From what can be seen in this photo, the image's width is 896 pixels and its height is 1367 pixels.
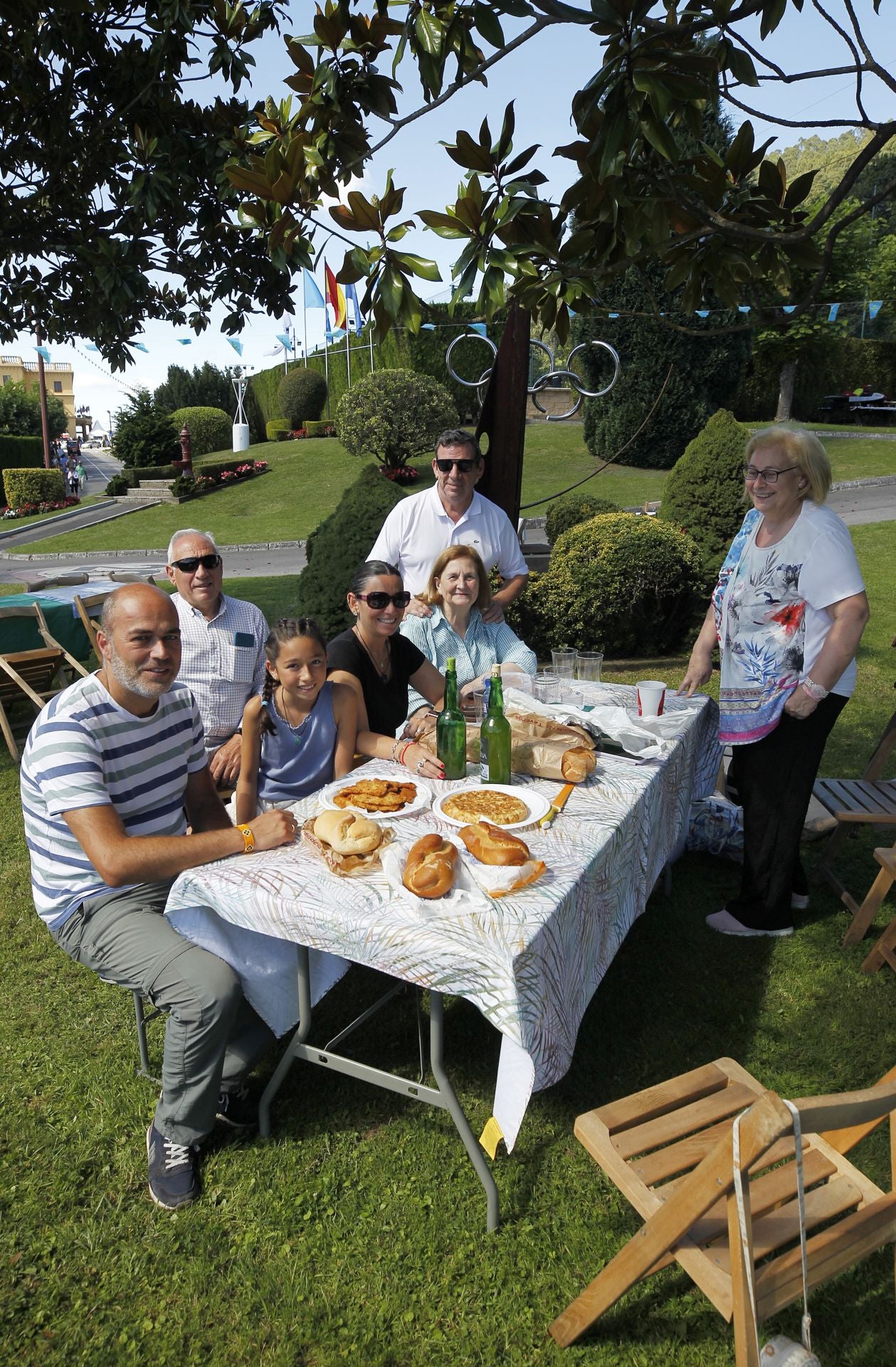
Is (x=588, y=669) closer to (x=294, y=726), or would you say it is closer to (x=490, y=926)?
(x=294, y=726)

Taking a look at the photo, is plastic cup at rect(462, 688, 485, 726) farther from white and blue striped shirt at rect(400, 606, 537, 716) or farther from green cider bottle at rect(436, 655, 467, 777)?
white and blue striped shirt at rect(400, 606, 537, 716)

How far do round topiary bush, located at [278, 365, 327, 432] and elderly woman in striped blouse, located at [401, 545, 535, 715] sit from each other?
3167cm

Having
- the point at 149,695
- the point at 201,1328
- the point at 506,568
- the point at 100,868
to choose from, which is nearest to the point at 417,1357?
the point at 201,1328

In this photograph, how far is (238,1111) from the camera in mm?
2709

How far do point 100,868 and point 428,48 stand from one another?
2185 millimetres

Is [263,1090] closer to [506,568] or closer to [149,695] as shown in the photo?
[149,695]

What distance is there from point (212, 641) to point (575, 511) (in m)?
6.22

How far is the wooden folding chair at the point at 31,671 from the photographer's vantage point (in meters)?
5.95

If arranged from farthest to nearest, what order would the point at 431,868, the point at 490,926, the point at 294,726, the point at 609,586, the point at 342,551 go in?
the point at 609,586 → the point at 342,551 → the point at 294,726 → the point at 431,868 → the point at 490,926

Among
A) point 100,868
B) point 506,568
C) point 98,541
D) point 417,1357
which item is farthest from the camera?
point 98,541

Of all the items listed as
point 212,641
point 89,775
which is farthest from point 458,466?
point 89,775

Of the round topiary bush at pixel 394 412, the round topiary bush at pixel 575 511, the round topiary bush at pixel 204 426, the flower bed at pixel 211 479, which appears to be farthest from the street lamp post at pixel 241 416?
the round topiary bush at pixel 575 511

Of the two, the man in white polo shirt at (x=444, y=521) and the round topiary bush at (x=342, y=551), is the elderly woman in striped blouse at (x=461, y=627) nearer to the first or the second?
the man in white polo shirt at (x=444, y=521)

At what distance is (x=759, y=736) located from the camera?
135 inches
